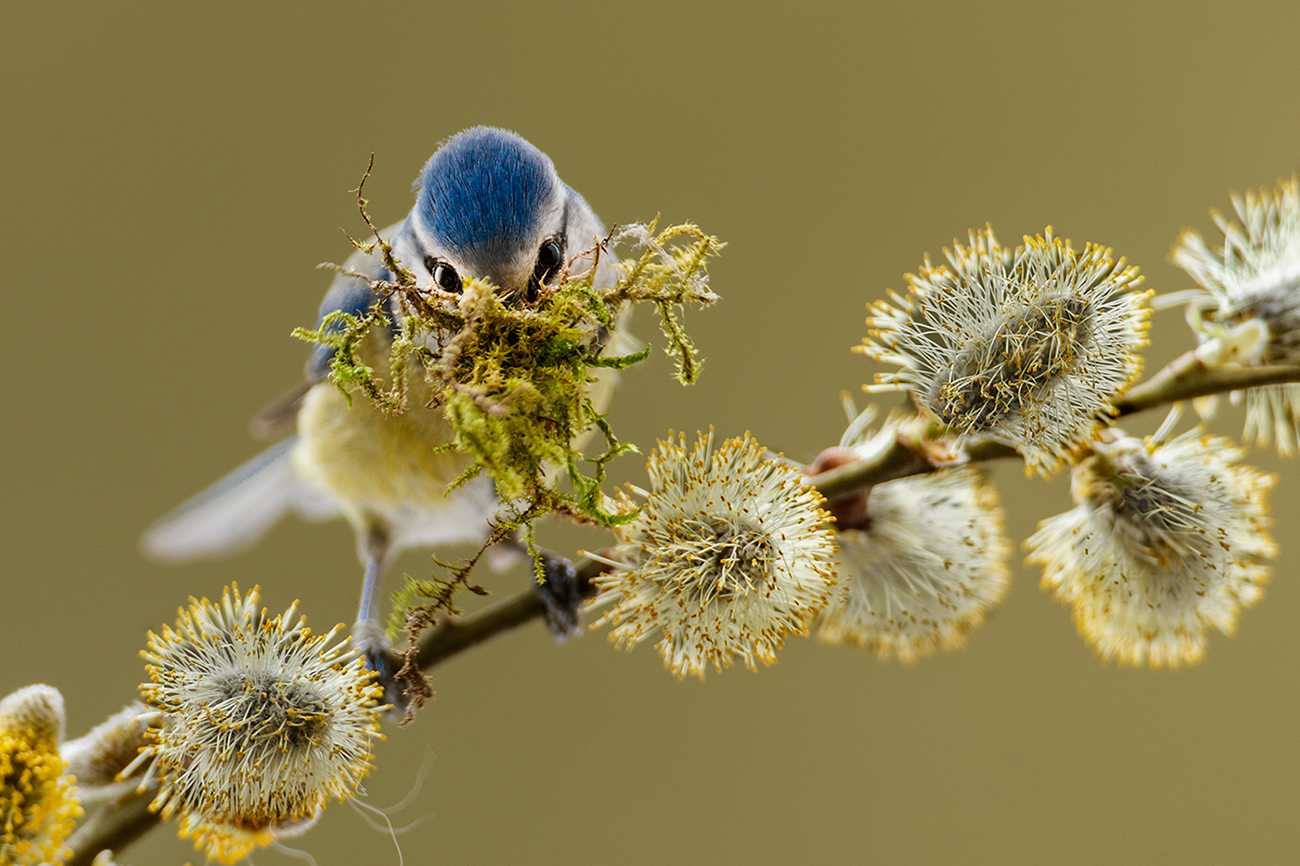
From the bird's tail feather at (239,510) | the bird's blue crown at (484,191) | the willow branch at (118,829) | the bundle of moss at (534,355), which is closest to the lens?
the bundle of moss at (534,355)

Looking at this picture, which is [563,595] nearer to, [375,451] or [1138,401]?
[375,451]

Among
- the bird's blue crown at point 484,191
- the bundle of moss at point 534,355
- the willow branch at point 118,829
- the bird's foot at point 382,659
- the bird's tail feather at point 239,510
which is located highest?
the bird's blue crown at point 484,191

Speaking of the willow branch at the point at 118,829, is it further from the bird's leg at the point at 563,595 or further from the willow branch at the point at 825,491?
the bird's leg at the point at 563,595

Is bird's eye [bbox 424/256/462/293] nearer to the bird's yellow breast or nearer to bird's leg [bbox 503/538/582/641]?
the bird's yellow breast

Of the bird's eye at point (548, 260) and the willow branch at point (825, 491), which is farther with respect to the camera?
the bird's eye at point (548, 260)


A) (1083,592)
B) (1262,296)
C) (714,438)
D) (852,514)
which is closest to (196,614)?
(714,438)

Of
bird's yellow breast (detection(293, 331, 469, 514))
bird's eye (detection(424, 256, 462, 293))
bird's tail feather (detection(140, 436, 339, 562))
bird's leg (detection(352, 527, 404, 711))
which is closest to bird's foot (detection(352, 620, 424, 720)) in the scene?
bird's leg (detection(352, 527, 404, 711))

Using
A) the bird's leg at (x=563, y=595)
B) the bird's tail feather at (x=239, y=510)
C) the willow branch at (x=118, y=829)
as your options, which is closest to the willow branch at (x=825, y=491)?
the willow branch at (x=118, y=829)

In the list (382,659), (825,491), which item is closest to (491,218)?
(825,491)
